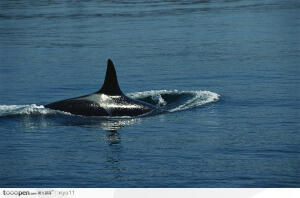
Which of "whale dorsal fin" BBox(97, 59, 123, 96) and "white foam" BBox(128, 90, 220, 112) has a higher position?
"whale dorsal fin" BBox(97, 59, 123, 96)

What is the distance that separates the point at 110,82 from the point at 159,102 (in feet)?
8.63

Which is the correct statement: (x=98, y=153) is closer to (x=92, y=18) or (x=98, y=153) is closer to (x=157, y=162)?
(x=157, y=162)

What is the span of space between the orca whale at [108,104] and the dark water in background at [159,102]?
358 millimetres

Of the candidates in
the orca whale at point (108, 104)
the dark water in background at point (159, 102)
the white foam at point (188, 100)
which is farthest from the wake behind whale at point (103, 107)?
the white foam at point (188, 100)

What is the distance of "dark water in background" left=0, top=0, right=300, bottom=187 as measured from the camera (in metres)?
15.3

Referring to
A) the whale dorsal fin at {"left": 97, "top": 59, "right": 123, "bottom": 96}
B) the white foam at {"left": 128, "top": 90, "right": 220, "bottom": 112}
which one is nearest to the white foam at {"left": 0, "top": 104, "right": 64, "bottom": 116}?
the whale dorsal fin at {"left": 97, "top": 59, "right": 123, "bottom": 96}

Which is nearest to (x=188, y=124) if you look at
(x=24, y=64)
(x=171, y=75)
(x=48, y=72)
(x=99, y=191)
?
(x=99, y=191)

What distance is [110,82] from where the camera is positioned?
825 inches

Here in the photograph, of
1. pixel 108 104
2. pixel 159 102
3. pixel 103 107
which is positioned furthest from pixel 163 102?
pixel 103 107

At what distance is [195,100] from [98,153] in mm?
6558

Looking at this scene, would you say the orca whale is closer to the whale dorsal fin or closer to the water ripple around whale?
the whale dorsal fin

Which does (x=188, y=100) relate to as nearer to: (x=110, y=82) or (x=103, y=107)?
(x=110, y=82)

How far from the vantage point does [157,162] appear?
16016mm

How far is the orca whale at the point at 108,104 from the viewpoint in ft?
68.1
